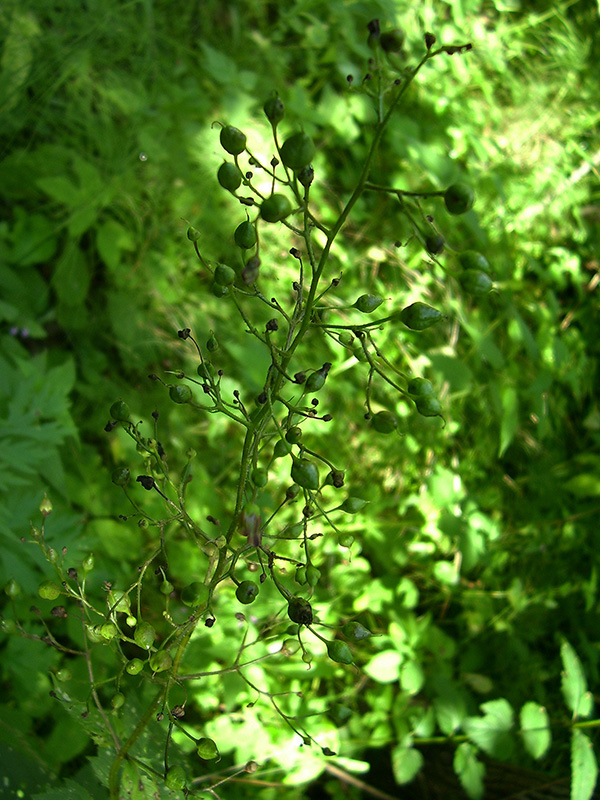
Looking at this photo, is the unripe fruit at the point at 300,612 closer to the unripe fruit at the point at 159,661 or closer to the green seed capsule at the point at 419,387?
the unripe fruit at the point at 159,661

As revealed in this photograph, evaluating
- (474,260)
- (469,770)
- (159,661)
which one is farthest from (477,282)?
(469,770)

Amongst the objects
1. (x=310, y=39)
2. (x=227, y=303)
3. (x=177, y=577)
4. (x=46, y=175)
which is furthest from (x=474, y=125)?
(x=177, y=577)

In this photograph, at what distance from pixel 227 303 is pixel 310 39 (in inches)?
46.4

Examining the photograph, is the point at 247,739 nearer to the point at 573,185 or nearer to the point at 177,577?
the point at 177,577

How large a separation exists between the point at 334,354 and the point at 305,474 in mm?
1641

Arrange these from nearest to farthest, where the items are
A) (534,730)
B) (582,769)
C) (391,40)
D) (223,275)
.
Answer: (391,40) < (223,275) < (582,769) < (534,730)

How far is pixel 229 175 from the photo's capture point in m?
0.68

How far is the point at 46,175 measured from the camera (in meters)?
2.18

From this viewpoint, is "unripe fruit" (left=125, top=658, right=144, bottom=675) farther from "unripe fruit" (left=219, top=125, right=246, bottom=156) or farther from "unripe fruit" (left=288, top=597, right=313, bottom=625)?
"unripe fruit" (left=219, top=125, right=246, bottom=156)

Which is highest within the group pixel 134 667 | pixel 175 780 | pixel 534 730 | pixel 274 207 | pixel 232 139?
pixel 232 139

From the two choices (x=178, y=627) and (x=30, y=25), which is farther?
(x=30, y=25)

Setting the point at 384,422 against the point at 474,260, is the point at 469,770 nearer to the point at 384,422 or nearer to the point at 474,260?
the point at 384,422

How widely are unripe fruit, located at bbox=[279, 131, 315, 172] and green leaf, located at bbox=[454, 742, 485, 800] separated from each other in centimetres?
174

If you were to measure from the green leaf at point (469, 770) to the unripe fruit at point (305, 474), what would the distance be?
1.46m
